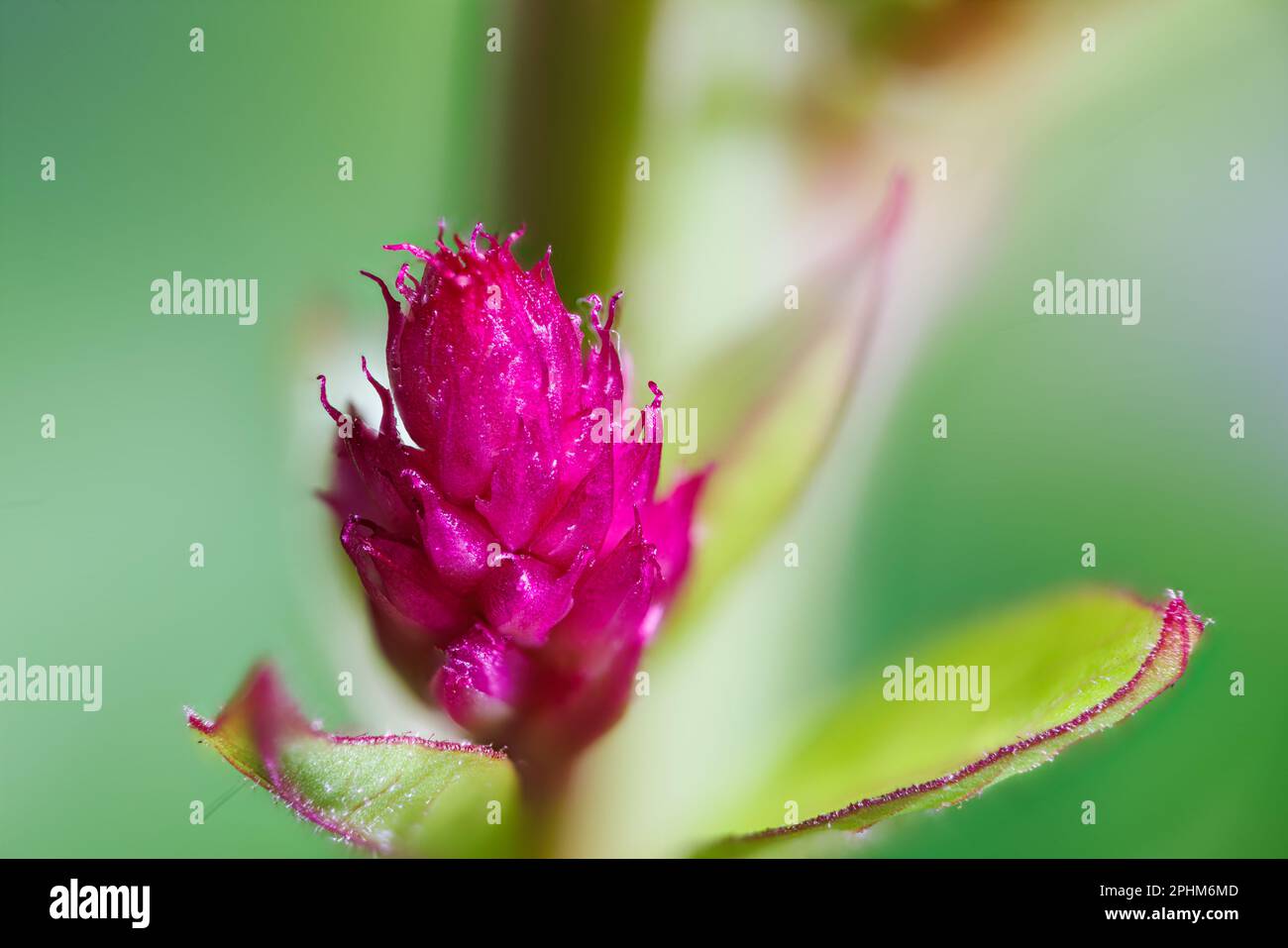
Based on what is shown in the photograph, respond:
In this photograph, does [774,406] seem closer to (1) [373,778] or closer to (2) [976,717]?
(2) [976,717]

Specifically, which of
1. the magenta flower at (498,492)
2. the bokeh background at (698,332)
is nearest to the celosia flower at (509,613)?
the magenta flower at (498,492)

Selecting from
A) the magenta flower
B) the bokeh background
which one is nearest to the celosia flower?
the magenta flower

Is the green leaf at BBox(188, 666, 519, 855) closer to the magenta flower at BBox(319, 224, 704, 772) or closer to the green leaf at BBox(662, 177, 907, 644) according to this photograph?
the magenta flower at BBox(319, 224, 704, 772)

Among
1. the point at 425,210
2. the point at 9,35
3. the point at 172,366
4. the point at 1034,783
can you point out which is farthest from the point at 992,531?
the point at 9,35

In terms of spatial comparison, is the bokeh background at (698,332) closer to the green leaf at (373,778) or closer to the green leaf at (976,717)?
the green leaf at (976,717)

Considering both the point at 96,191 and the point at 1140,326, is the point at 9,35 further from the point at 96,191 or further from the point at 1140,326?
the point at 1140,326

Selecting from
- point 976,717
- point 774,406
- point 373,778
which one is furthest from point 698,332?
point 373,778
